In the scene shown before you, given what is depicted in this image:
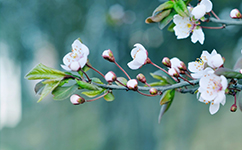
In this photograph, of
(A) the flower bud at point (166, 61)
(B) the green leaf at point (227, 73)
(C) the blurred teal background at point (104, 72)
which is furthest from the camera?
(C) the blurred teal background at point (104, 72)

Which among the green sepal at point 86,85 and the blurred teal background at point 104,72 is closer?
the green sepal at point 86,85

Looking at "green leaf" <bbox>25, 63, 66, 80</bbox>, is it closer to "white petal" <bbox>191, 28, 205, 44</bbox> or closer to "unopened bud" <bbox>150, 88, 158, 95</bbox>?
"unopened bud" <bbox>150, 88, 158, 95</bbox>

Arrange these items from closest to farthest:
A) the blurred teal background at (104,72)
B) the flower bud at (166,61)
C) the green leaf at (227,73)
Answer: the green leaf at (227,73)
the flower bud at (166,61)
the blurred teal background at (104,72)

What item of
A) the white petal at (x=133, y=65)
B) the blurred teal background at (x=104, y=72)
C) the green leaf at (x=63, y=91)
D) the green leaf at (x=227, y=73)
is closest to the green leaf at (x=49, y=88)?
the green leaf at (x=63, y=91)

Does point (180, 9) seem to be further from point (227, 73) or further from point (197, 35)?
point (227, 73)

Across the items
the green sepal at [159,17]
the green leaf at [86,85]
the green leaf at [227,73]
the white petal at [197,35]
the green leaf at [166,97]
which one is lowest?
the green leaf at [166,97]

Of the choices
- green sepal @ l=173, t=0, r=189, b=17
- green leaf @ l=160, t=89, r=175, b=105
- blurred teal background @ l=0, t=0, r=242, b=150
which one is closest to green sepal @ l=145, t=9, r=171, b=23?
green sepal @ l=173, t=0, r=189, b=17

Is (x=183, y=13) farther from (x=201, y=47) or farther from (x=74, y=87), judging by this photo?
(x=201, y=47)

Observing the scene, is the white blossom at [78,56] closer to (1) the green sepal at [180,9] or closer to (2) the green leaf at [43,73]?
(2) the green leaf at [43,73]
